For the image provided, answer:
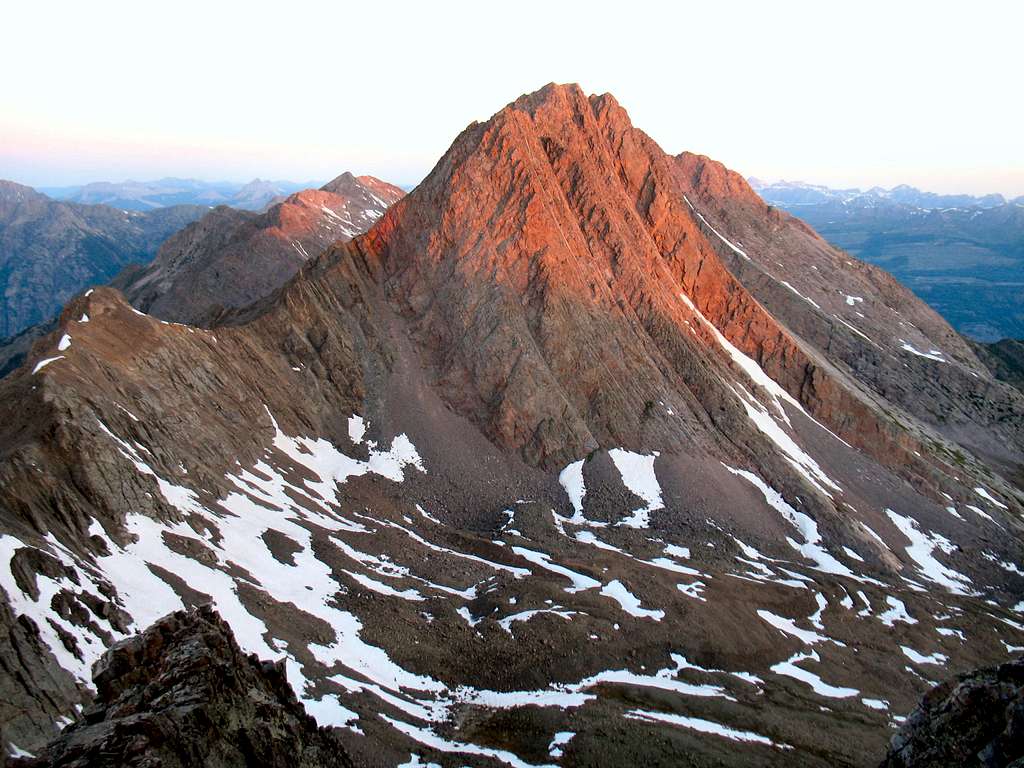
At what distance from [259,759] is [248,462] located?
129 feet

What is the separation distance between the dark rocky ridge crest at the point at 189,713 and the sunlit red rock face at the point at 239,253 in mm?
80712

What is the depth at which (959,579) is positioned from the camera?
6322 centimetres

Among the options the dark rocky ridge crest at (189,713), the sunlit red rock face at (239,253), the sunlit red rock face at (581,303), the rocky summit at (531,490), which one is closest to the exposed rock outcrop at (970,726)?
the rocky summit at (531,490)

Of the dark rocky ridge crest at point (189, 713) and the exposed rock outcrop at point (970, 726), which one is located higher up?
the dark rocky ridge crest at point (189, 713)

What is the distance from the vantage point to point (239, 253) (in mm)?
131875

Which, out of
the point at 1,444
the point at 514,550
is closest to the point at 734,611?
the point at 514,550

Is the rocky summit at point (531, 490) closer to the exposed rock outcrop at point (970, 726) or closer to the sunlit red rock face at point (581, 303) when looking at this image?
the sunlit red rock face at point (581, 303)

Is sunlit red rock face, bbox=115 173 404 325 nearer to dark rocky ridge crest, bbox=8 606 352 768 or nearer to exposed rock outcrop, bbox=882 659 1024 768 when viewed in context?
dark rocky ridge crest, bbox=8 606 352 768

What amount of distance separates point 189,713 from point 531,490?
5039 cm

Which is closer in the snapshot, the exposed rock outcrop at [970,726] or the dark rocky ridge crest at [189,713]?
the dark rocky ridge crest at [189,713]

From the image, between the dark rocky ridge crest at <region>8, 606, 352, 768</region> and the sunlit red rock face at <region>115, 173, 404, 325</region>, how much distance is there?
80.7 metres

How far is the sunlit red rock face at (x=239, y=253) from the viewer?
125562 millimetres

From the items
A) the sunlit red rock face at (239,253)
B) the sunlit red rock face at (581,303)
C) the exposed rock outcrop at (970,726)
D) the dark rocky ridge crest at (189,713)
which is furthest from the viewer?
the sunlit red rock face at (239,253)

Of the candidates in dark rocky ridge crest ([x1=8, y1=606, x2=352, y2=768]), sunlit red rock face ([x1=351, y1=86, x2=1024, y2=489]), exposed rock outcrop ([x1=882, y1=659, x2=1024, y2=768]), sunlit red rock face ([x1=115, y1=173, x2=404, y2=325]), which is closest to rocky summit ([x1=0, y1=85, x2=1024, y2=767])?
sunlit red rock face ([x1=351, y1=86, x2=1024, y2=489])
